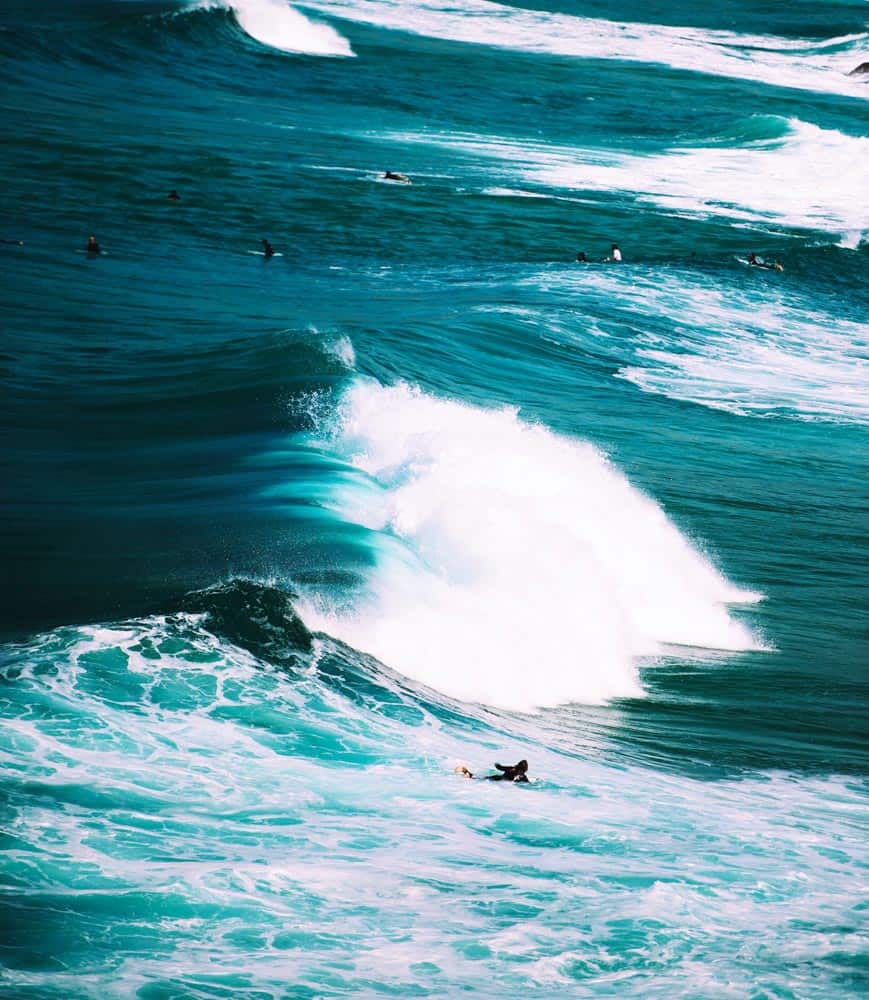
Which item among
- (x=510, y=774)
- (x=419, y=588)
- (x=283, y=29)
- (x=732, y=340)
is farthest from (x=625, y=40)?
(x=510, y=774)

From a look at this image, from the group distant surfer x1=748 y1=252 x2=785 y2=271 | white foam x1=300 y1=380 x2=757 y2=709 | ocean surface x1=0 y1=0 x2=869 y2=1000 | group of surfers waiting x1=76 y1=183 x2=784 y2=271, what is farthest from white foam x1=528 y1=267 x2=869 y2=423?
white foam x1=300 y1=380 x2=757 y2=709

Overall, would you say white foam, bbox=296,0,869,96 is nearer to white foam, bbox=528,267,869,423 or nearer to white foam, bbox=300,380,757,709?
white foam, bbox=528,267,869,423

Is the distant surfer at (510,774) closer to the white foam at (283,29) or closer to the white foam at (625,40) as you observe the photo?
the white foam at (283,29)

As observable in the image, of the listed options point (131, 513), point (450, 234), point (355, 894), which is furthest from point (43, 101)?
point (355, 894)

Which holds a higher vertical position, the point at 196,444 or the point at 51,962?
the point at 196,444

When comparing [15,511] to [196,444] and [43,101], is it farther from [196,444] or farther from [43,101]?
[43,101]

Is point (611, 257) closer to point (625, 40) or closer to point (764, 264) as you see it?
point (764, 264)
